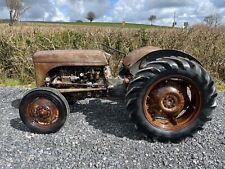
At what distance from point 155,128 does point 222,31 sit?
253 inches

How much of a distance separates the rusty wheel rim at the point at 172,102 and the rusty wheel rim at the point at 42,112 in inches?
54.3

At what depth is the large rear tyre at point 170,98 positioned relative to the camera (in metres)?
4.29

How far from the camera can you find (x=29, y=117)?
15.4 feet

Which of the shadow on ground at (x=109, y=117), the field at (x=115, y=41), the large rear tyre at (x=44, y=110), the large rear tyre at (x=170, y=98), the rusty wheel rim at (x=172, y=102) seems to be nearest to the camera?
the large rear tyre at (x=170, y=98)

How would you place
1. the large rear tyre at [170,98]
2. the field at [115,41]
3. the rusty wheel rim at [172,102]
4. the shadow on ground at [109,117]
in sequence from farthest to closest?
the field at [115,41] < the shadow on ground at [109,117] < the rusty wheel rim at [172,102] < the large rear tyre at [170,98]

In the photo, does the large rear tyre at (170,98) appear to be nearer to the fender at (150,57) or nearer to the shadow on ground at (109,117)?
the fender at (150,57)

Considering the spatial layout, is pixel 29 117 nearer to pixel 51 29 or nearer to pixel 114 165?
pixel 114 165

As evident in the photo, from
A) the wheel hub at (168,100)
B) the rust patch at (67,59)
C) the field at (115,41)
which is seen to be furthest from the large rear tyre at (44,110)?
the field at (115,41)

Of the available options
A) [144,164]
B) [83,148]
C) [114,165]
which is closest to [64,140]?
[83,148]

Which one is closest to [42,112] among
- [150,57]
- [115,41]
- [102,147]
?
[102,147]

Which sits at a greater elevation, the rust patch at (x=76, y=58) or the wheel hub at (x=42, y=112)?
the rust patch at (x=76, y=58)

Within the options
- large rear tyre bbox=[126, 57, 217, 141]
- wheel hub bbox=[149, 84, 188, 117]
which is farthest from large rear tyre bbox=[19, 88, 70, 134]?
wheel hub bbox=[149, 84, 188, 117]

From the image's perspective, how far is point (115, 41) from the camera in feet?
31.5

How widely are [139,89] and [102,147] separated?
942 mm
